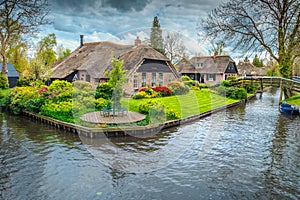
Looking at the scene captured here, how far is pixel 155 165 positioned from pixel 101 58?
22677 mm

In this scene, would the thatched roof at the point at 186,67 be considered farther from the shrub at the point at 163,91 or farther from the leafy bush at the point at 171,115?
the leafy bush at the point at 171,115

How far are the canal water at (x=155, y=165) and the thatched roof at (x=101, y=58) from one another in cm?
1400

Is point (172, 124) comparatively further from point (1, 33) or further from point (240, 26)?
point (1, 33)

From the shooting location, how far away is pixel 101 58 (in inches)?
1158

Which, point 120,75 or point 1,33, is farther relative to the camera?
point 1,33

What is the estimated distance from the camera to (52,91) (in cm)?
1894

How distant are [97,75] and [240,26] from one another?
1572 cm

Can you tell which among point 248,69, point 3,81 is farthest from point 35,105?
point 248,69

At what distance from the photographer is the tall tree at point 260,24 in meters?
20.8

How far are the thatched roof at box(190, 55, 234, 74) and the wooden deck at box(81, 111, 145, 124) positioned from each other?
34.9 metres

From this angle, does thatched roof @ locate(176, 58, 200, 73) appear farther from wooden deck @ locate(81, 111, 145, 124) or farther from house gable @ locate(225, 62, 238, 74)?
wooden deck @ locate(81, 111, 145, 124)

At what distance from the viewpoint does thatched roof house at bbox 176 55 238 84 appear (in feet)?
155

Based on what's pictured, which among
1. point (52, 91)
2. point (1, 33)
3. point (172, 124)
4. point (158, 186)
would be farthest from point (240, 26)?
point (1, 33)

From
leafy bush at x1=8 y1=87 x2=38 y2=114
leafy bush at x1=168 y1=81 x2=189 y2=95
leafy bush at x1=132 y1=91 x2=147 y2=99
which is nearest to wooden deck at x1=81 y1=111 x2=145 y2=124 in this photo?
leafy bush at x1=8 y1=87 x2=38 y2=114
